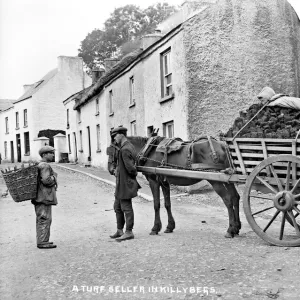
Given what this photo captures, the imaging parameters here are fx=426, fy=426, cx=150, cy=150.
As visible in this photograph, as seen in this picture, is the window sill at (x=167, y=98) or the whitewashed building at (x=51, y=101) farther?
the whitewashed building at (x=51, y=101)

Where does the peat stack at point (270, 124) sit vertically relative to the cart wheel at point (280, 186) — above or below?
above

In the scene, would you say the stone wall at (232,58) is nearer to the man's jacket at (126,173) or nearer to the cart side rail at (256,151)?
the man's jacket at (126,173)

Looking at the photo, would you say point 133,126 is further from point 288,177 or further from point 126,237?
point 288,177

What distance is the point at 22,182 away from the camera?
6215 millimetres

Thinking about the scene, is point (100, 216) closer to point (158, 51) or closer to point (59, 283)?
point (59, 283)

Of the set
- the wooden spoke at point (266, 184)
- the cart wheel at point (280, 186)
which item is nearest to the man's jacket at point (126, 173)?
the cart wheel at point (280, 186)

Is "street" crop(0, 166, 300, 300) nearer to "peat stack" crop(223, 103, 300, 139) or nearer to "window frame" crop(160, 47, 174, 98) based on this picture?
"peat stack" crop(223, 103, 300, 139)

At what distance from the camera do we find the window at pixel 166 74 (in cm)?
1525

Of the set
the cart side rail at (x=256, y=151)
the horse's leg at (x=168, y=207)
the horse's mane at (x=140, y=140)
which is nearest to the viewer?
the cart side rail at (x=256, y=151)

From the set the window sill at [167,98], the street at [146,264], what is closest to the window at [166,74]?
the window sill at [167,98]

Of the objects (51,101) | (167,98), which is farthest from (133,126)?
(51,101)

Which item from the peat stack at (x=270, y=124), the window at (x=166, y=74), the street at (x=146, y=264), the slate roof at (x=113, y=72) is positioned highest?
the slate roof at (x=113, y=72)

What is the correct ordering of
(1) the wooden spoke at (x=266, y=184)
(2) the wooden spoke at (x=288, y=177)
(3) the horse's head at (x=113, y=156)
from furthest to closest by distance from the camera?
(3) the horse's head at (x=113, y=156), (1) the wooden spoke at (x=266, y=184), (2) the wooden spoke at (x=288, y=177)

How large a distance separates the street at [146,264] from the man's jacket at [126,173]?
30.9 inches
